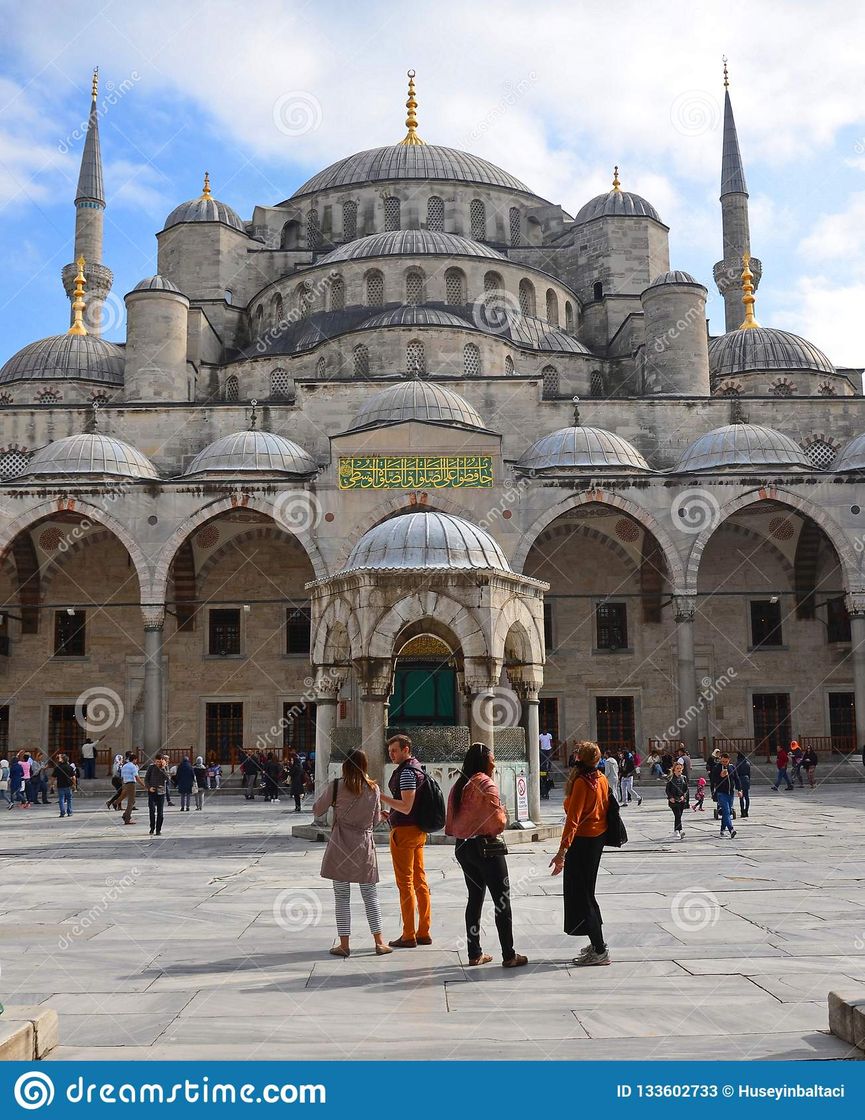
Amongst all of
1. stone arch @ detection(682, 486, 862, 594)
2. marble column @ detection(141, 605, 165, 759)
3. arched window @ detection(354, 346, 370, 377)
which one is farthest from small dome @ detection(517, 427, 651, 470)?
marble column @ detection(141, 605, 165, 759)

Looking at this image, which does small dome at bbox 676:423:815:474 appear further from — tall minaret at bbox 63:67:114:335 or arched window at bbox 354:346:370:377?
tall minaret at bbox 63:67:114:335

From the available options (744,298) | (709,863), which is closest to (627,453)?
(744,298)

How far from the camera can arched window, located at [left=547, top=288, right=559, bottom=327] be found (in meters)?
28.8

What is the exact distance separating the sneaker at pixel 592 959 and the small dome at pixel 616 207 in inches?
1119

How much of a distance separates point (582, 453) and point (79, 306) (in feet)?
48.2

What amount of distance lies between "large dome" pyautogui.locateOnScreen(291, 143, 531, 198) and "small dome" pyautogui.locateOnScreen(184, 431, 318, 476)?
1261cm

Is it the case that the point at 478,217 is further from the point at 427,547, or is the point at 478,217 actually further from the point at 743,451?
the point at 427,547

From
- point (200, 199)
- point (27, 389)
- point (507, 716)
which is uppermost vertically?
point (200, 199)

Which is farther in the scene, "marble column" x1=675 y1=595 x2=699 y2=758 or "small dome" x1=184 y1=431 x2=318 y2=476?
"small dome" x1=184 y1=431 x2=318 y2=476

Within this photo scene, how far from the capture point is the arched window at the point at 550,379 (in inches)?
1037

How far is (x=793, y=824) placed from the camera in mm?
12141

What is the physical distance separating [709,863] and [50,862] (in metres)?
5.51

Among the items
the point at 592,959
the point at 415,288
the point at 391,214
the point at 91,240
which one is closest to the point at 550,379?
the point at 415,288

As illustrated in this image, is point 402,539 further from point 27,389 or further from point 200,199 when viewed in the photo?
point 200,199
